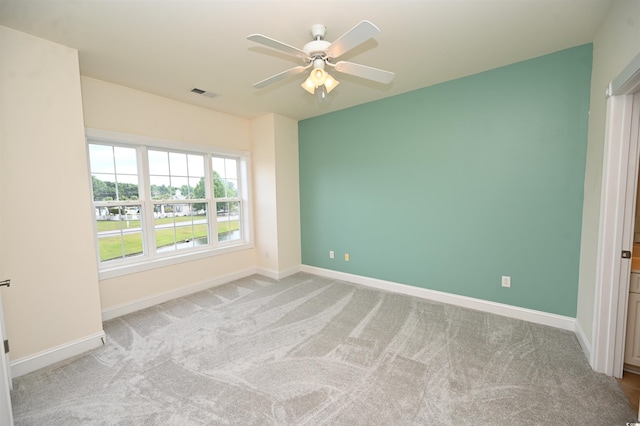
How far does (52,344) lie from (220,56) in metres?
2.94

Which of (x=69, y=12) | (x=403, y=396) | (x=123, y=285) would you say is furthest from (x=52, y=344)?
(x=403, y=396)

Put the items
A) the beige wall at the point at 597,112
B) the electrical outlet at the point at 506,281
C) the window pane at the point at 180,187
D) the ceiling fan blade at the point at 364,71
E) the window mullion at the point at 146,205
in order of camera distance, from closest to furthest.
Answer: the beige wall at the point at 597,112
the ceiling fan blade at the point at 364,71
the electrical outlet at the point at 506,281
the window mullion at the point at 146,205
the window pane at the point at 180,187

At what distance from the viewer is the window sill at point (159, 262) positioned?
296 cm

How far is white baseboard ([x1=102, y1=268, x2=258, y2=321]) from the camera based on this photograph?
296 cm

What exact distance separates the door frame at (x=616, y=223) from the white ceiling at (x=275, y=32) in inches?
30.5

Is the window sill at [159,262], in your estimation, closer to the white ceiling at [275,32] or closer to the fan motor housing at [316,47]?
the white ceiling at [275,32]

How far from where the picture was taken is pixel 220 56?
7.86 feet

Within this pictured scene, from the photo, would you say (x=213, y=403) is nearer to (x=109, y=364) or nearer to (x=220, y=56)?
(x=109, y=364)

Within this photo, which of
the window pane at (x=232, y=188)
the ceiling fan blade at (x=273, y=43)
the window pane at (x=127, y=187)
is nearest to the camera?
the ceiling fan blade at (x=273, y=43)

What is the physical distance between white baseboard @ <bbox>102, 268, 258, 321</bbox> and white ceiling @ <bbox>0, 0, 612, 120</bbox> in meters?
2.57

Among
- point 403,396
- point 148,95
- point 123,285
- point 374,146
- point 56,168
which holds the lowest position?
point 403,396

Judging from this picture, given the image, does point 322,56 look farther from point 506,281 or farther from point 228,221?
point 228,221

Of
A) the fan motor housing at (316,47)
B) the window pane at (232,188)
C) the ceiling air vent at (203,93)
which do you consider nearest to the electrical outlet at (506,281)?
the fan motor housing at (316,47)

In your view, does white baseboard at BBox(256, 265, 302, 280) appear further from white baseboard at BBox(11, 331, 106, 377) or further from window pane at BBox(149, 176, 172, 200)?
white baseboard at BBox(11, 331, 106, 377)
